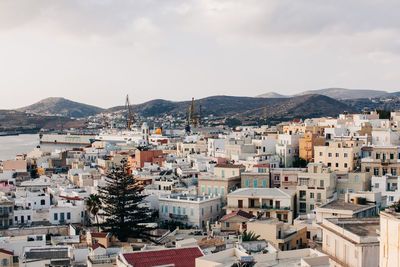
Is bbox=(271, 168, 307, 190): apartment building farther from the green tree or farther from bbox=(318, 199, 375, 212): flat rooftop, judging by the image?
the green tree

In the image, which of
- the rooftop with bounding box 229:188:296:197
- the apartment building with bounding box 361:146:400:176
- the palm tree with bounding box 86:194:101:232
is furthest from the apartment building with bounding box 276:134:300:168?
the palm tree with bounding box 86:194:101:232

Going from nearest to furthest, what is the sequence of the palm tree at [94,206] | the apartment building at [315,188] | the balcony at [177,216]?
the palm tree at [94,206] < the apartment building at [315,188] < the balcony at [177,216]

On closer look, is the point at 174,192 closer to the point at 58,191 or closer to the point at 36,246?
the point at 58,191

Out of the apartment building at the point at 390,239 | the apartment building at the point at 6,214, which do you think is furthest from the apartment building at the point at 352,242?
the apartment building at the point at 6,214

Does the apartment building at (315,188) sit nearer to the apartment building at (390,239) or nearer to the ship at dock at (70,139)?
the apartment building at (390,239)

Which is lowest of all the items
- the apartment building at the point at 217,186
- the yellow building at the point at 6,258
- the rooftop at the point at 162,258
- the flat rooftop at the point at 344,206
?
the yellow building at the point at 6,258

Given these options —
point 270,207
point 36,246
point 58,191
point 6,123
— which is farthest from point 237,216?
point 6,123
